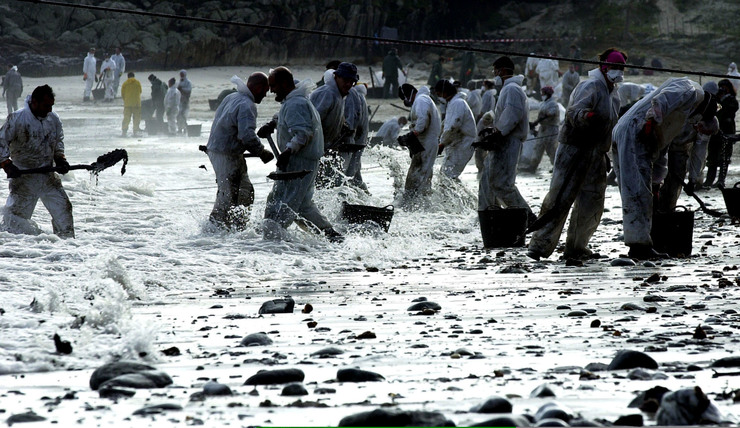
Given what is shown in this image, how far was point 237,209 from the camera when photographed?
33.9 ft

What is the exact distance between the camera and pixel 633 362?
426cm

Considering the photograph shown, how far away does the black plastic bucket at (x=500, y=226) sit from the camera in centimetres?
971

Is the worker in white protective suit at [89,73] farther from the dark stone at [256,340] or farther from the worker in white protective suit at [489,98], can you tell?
the dark stone at [256,340]

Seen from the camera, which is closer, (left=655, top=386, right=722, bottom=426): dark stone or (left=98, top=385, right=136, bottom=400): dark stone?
(left=655, top=386, right=722, bottom=426): dark stone

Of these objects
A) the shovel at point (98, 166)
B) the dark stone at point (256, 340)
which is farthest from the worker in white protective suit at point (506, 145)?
the dark stone at point (256, 340)

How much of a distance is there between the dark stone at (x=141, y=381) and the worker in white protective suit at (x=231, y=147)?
20.1 ft

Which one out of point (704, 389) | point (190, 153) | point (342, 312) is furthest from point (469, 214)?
point (190, 153)

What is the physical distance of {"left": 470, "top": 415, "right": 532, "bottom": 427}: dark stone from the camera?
3.29 m

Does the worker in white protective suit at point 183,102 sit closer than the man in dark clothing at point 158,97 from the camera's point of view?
Yes

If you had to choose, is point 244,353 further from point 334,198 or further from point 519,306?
point 334,198

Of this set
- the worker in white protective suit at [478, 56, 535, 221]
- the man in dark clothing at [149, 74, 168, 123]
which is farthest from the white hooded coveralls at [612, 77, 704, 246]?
the man in dark clothing at [149, 74, 168, 123]

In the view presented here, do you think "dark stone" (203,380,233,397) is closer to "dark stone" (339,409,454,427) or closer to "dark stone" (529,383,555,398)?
"dark stone" (339,409,454,427)

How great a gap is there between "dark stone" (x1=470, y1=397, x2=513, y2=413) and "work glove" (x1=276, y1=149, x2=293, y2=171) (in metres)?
6.15

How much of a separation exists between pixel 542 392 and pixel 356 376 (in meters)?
0.76
